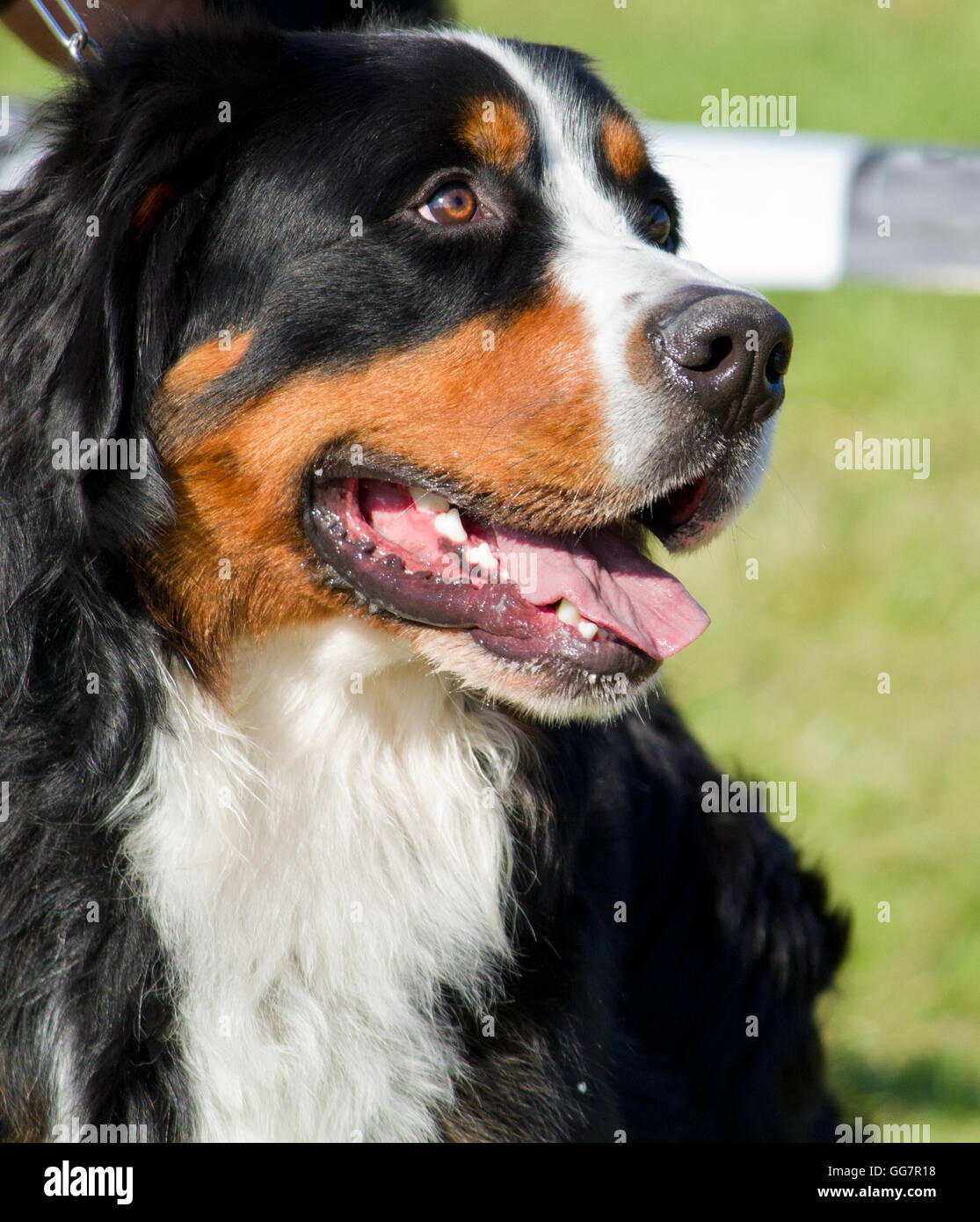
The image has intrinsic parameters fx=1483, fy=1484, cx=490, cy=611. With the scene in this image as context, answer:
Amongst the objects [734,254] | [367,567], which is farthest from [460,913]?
[734,254]

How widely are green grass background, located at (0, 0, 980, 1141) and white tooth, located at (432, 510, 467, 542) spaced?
1139 mm

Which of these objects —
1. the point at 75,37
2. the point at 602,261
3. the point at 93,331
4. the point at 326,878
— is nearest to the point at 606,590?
the point at 602,261

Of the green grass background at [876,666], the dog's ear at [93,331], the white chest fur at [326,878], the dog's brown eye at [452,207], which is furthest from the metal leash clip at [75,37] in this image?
the white chest fur at [326,878]

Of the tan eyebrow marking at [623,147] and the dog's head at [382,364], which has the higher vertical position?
the tan eyebrow marking at [623,147]

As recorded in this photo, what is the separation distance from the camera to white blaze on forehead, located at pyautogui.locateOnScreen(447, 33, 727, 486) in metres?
2.72

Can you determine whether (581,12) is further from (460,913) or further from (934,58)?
(460,913)

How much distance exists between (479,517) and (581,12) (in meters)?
17.3

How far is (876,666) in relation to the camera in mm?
6633

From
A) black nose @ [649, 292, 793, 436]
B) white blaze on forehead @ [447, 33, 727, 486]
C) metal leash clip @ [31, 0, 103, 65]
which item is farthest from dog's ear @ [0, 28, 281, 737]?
black nose @ [649, 292, 793, 436]

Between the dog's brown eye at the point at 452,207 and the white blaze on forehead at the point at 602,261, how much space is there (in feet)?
0.54

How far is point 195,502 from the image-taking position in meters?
2.85

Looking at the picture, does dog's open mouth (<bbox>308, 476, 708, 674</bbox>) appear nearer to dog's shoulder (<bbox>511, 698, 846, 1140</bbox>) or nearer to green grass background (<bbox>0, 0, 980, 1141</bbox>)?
dog's shoulder (<bbox>511, 698, 846, 1140</bbox>)

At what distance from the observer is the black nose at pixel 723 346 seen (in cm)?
268

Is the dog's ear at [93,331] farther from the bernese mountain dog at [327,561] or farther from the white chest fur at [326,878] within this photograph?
the white chest fur at [326,878]
